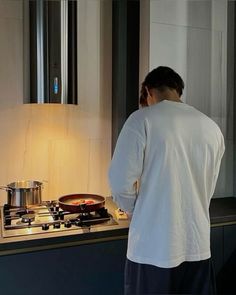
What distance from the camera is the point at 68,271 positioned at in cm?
131

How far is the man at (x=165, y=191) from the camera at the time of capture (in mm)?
1091

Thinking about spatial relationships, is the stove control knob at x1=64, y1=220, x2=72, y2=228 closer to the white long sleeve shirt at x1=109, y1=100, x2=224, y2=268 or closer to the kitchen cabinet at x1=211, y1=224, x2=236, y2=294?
the white long sleeve shirt at x1=109, y1=100, x2=224, y2=268

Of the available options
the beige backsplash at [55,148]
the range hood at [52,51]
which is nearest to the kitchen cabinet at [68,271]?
the beige backsplash at [55,148]

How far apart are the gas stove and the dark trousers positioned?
313 millimetres

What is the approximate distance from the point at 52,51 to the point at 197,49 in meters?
0.89

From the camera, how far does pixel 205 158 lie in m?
1.17

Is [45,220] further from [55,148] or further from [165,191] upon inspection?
[165,191]

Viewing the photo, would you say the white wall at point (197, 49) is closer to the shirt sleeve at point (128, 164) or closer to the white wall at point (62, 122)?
the white wall at point (62, 122)

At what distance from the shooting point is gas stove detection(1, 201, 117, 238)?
53.4 inches

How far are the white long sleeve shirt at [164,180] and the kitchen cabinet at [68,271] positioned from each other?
9.9 inches

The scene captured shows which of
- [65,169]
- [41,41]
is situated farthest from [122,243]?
[41,41]

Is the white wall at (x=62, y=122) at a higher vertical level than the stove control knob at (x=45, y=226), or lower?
higher

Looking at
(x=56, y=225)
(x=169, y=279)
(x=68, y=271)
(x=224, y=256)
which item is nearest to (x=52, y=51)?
(x=56, y=225)

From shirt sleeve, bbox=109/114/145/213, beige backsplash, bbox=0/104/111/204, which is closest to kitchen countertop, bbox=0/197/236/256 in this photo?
shirt sleeve, bbox=109/114/145/213
